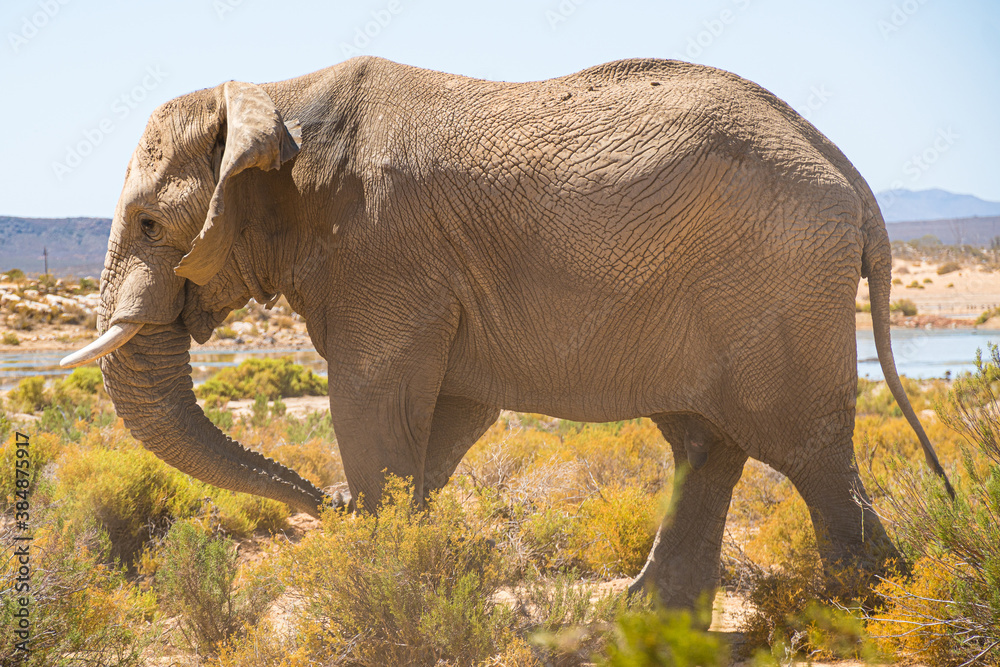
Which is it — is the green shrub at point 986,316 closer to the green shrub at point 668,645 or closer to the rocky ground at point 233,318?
the rocky ground at point 233,318

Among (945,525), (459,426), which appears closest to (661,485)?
(459,426)

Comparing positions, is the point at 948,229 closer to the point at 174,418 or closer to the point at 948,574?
the point at 948,574

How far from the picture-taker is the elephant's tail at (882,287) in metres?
3.88

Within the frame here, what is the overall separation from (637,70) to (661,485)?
4842 mm

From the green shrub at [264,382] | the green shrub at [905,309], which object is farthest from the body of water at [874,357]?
the green shrub at [905,309]

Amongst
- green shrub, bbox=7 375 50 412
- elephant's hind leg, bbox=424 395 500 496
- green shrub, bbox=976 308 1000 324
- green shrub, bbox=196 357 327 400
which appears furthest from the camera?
green shrub, bbox=976 308 1000 324

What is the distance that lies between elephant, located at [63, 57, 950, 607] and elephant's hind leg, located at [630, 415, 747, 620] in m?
0.76

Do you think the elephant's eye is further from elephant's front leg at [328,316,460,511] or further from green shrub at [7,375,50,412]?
green shrub at [7,375,50,412]

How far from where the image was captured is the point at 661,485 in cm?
784

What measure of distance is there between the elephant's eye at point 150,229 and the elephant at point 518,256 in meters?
0.03

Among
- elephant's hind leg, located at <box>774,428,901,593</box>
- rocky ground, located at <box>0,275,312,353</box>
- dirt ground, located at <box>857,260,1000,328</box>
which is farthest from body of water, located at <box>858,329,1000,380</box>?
rocky ground, located at <box>0,275,312,353</box>

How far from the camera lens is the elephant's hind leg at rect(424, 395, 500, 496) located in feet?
15.1

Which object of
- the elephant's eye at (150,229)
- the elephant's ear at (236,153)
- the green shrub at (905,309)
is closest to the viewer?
the elephant's ear at (236,153)

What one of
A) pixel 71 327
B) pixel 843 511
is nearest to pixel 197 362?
pixel 71 327
